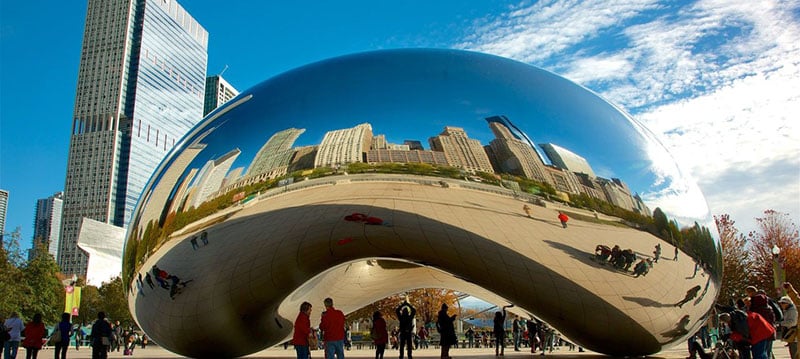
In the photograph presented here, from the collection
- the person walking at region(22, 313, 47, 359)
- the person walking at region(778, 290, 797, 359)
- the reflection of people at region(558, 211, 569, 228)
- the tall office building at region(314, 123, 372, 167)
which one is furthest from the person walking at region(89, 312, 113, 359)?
the person walking at region(778, 290, 797, 359)

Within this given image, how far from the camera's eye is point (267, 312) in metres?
8.39

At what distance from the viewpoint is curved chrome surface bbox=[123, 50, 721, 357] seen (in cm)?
677

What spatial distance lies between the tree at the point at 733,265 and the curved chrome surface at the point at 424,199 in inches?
1533

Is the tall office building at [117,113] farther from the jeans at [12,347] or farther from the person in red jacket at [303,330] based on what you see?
the person in red jacket at [303,330]

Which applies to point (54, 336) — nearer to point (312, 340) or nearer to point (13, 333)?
point (13, 333)

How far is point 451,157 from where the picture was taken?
668cm

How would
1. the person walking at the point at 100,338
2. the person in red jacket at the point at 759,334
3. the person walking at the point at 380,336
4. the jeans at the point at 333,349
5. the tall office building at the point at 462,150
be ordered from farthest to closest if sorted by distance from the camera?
the person walking at the point at 100,338 < the person walking at the point at 380,336 < the jeans at the point at 333,349 < the person in red jacket at the point at 759,334 < the tall office building at the point at 462,150

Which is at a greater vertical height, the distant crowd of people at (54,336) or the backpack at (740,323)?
the backpack at (740,323)

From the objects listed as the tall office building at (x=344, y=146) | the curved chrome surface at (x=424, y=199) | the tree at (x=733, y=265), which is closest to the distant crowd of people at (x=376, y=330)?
the curved chrome surface at (x=424, y=199)

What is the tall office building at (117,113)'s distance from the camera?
182m

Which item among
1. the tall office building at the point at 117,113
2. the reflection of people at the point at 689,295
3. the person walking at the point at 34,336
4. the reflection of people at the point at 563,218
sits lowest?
the person walking at the point at 34,336

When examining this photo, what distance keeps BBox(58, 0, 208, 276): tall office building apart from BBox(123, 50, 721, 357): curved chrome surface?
187372mm

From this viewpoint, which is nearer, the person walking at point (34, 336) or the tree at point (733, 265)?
the person walking at point (34, 336)

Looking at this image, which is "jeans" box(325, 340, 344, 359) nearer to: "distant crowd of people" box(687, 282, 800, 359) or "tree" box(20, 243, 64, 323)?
"distant crowd of people" box(687, 282, 800, 359)
